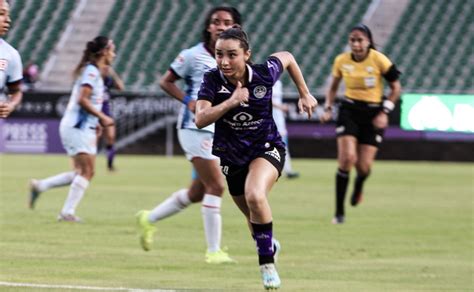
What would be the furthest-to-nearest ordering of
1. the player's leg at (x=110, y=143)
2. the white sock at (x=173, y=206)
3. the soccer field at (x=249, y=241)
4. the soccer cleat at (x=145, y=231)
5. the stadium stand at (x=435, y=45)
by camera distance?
the stadium stand at (x=435, y=45) → the player's leg at (x=110, y=143) → the white sock at (x=173, y=206) → the soccer cleat at (x=145, y=231) → the soccer field at (x=249, y=241)

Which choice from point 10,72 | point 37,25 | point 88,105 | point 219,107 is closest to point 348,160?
point 88,105

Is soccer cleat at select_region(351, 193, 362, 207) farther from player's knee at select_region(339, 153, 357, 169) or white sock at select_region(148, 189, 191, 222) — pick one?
white sock at select_region(148, 189, 191, 222)

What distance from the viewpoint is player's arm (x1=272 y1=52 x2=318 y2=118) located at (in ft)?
26.7

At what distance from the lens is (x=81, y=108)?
1377 centimetres

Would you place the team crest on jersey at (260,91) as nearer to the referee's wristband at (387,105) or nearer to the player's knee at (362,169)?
the referee's wristband at (387,105)

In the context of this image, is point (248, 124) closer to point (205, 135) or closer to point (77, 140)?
point (205, 135)

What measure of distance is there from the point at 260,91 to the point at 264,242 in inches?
41.0

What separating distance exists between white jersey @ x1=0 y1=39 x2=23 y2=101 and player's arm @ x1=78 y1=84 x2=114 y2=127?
3.70m

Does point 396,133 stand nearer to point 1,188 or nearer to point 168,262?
point 1,188

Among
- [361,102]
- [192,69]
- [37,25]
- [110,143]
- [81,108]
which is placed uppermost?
[192,69]

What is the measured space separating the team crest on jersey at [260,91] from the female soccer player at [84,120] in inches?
221

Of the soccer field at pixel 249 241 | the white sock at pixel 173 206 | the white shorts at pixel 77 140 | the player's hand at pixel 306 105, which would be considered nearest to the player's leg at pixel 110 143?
the soccer field at pixel 249 241

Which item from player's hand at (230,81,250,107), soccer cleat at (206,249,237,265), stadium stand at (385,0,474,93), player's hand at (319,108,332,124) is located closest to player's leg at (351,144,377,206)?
player's hand at (319,108,332,124)

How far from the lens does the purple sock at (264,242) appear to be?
7828mm
